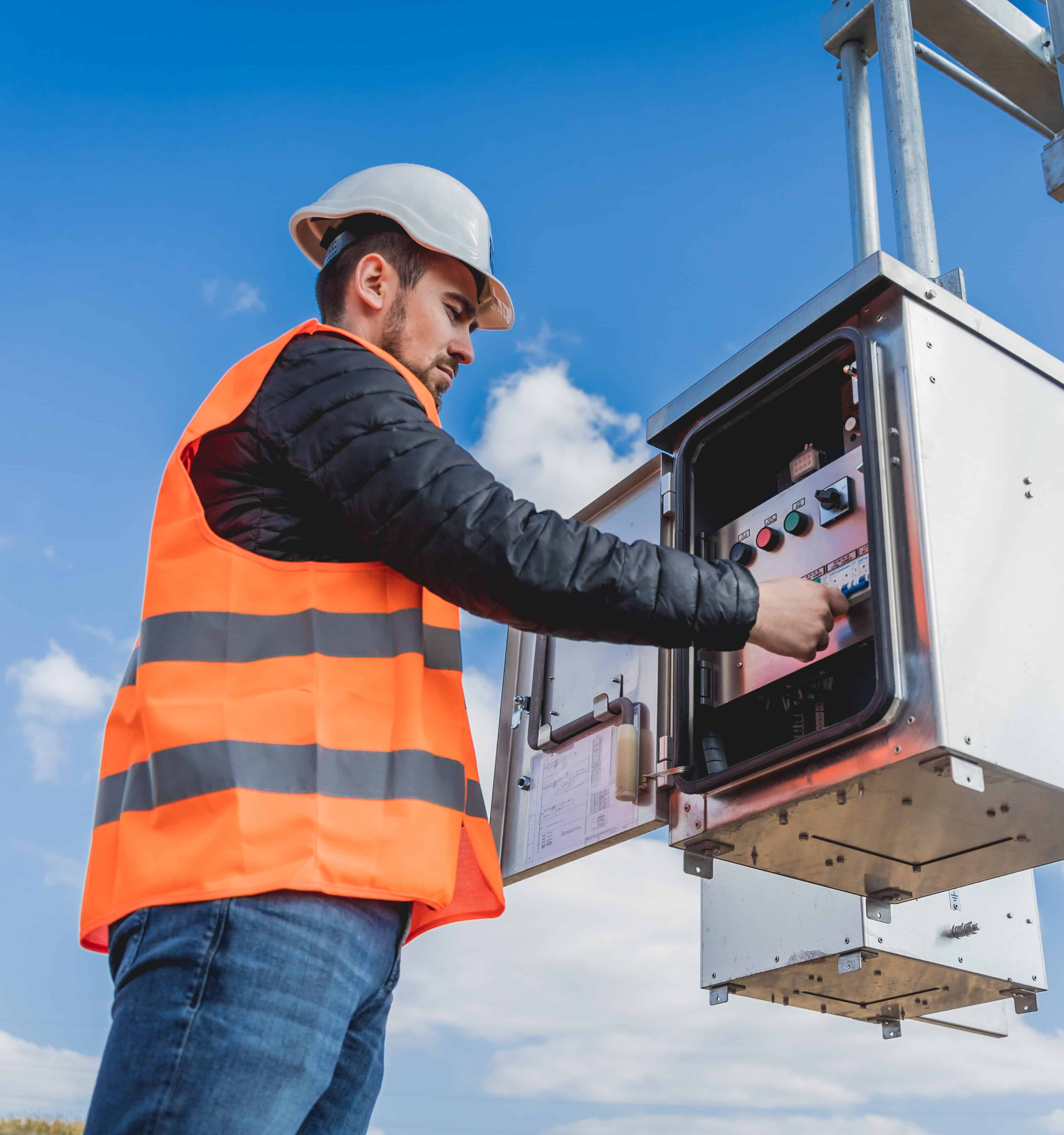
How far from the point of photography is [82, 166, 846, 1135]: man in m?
1.32

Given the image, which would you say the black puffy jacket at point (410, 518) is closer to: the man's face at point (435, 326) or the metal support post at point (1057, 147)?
the man's face at point (435, 326)

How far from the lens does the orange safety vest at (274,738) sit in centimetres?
142

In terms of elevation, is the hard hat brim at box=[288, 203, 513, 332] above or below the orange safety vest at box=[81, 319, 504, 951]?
above

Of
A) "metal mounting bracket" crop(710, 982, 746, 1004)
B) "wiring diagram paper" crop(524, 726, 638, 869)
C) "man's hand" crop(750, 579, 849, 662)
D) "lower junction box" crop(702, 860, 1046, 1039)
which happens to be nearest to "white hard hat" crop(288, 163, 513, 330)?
"man's hand" crop(750, 579, 849, 662)

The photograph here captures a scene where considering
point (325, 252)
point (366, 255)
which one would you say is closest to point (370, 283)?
point (366, 255)

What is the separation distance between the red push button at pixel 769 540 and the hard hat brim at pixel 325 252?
2.51ft

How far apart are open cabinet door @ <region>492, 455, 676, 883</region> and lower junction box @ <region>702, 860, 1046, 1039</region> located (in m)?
1.06

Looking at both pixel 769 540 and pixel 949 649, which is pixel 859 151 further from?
pixel 949 649

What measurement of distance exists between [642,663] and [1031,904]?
7.25ft

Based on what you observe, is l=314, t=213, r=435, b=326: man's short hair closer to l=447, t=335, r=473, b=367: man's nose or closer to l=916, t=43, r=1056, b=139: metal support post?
l=447, t=335, r=473, b=367: man's nose

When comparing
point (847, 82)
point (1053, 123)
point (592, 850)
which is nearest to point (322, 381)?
point (592, 850)

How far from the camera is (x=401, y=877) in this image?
146cm

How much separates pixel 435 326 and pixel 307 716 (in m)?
0.83

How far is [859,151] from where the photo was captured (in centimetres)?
357
